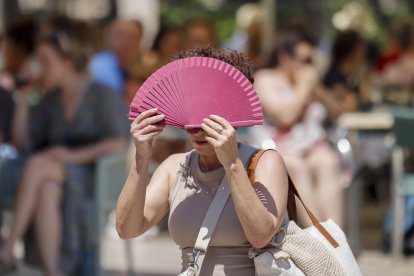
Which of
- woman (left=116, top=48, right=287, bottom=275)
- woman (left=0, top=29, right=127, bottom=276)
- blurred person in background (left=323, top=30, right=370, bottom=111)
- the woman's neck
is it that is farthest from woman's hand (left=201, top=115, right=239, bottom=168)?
blurred person in background (left=323, top=30, right=370, bottom=111)

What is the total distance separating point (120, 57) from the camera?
32.2ft

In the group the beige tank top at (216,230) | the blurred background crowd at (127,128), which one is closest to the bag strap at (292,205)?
the beige tank top at (216,230)

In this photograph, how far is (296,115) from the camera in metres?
8.34

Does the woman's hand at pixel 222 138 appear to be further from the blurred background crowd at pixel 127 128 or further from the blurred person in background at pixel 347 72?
the blurred person in background at pixel 347 72

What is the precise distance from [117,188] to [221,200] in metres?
3.48

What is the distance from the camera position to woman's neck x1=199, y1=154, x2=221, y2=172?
3.90 metres

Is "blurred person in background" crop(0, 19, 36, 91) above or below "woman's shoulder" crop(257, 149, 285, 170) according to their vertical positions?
above

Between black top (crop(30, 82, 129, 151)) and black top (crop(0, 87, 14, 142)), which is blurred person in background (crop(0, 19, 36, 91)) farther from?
black top (crop(30, 82, 129, 151))

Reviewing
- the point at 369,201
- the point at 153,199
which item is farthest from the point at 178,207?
A: the point at 369,201

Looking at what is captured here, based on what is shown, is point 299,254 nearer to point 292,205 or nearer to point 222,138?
point 292,205

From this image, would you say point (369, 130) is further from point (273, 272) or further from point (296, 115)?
point (273, 272)

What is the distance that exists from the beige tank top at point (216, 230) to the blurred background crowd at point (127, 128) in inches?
38.9

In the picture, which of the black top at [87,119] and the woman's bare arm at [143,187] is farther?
the black top at [87,119]

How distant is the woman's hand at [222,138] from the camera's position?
3604mm
